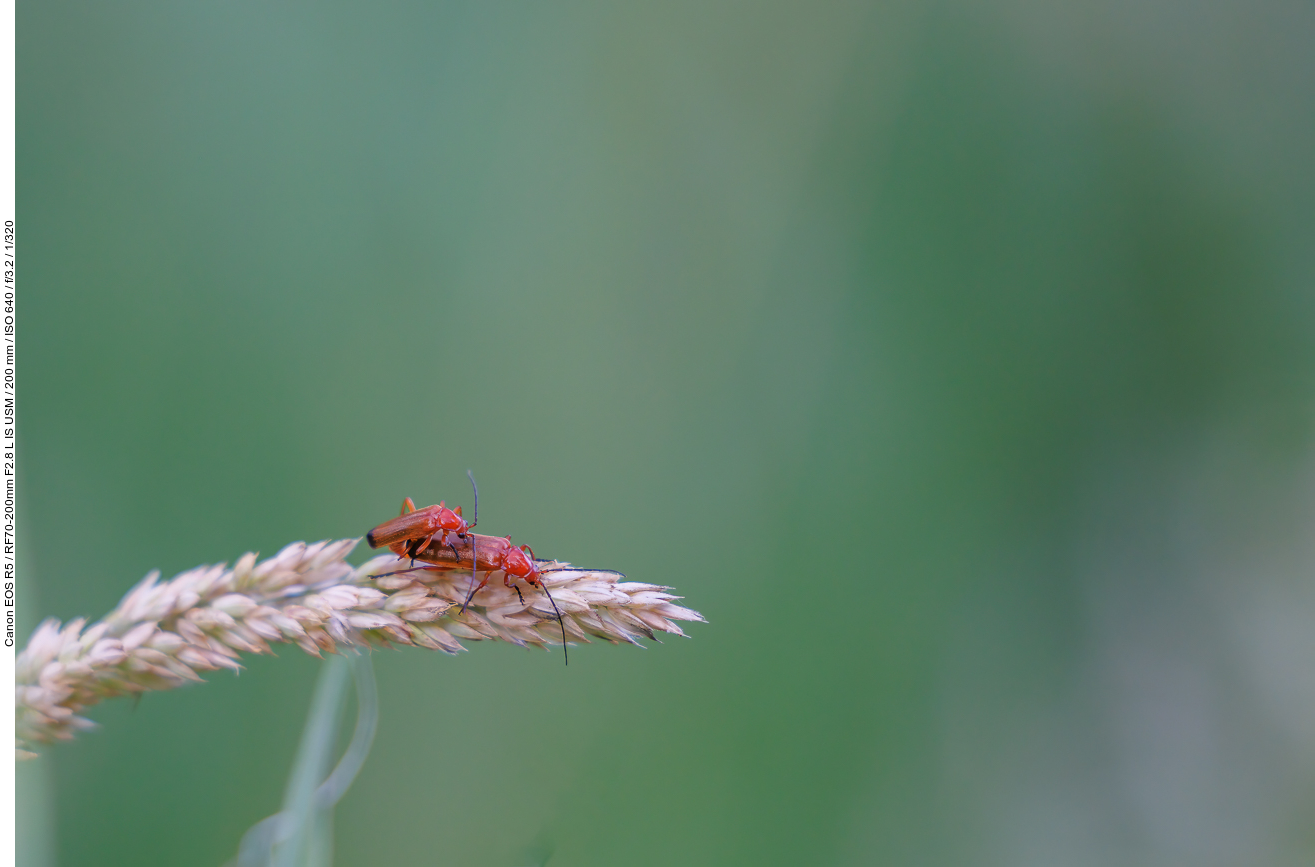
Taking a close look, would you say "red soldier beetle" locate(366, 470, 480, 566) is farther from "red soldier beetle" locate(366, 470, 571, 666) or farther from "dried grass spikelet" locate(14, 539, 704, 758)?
"dried grass spikelet" locate(14, 539, 704, 758)

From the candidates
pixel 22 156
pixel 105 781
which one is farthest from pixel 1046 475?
pixel 22 156

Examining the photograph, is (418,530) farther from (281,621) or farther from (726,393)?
(726,393)

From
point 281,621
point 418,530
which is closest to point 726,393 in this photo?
point 418,530

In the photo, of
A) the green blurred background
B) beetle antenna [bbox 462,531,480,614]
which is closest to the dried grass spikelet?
beetle antenna [bbox 462,531,480,614]

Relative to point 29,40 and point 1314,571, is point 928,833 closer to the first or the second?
point 1314,571

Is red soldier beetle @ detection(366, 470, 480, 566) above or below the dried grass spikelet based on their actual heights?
above

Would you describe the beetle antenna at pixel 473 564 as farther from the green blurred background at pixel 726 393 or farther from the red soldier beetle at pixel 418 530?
the green blurred background at pixel 726 393

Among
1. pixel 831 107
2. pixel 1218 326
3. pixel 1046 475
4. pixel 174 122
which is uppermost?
pixel 831 107
